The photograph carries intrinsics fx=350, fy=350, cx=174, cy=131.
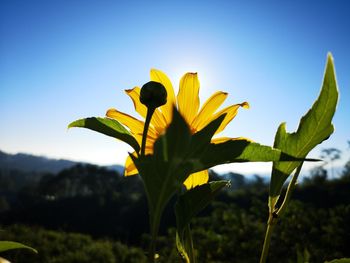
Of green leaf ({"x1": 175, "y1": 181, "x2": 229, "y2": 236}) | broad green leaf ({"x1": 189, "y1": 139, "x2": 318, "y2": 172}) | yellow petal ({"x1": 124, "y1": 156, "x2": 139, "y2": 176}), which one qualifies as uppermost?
broad green leaf ({"x1": 189, "y1": 139, "x2": 318, "y2": 172})

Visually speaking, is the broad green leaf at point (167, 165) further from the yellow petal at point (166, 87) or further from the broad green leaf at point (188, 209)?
the yellow petal at point (166, 87)

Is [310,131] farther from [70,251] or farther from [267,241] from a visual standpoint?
[70,251]

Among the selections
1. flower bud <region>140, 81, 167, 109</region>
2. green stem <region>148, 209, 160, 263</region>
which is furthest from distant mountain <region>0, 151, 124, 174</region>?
green stem <region>148, 209, 160, 263</region>

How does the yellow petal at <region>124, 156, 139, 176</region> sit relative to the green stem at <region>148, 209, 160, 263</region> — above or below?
above

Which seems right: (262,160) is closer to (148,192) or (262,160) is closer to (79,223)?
(148,192)

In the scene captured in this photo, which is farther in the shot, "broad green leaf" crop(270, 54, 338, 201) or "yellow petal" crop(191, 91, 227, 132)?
"yellow petal" crop(191, 91, 227, 132)

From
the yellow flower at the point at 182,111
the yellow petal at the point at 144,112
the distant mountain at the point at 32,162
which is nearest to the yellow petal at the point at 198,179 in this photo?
the yellow flower at the point at 182,111

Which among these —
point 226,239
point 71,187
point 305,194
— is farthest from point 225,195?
point 71,187

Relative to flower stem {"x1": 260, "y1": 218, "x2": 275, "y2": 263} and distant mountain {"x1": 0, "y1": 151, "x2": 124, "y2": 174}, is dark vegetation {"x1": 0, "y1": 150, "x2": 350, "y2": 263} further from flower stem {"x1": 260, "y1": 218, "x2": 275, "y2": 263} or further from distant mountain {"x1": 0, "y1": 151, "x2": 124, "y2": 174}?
distant mountain {"x1": 0, "y1": 151, "x2": 124, "y2": 174}

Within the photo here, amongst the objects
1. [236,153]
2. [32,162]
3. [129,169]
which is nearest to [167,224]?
[129,169]
